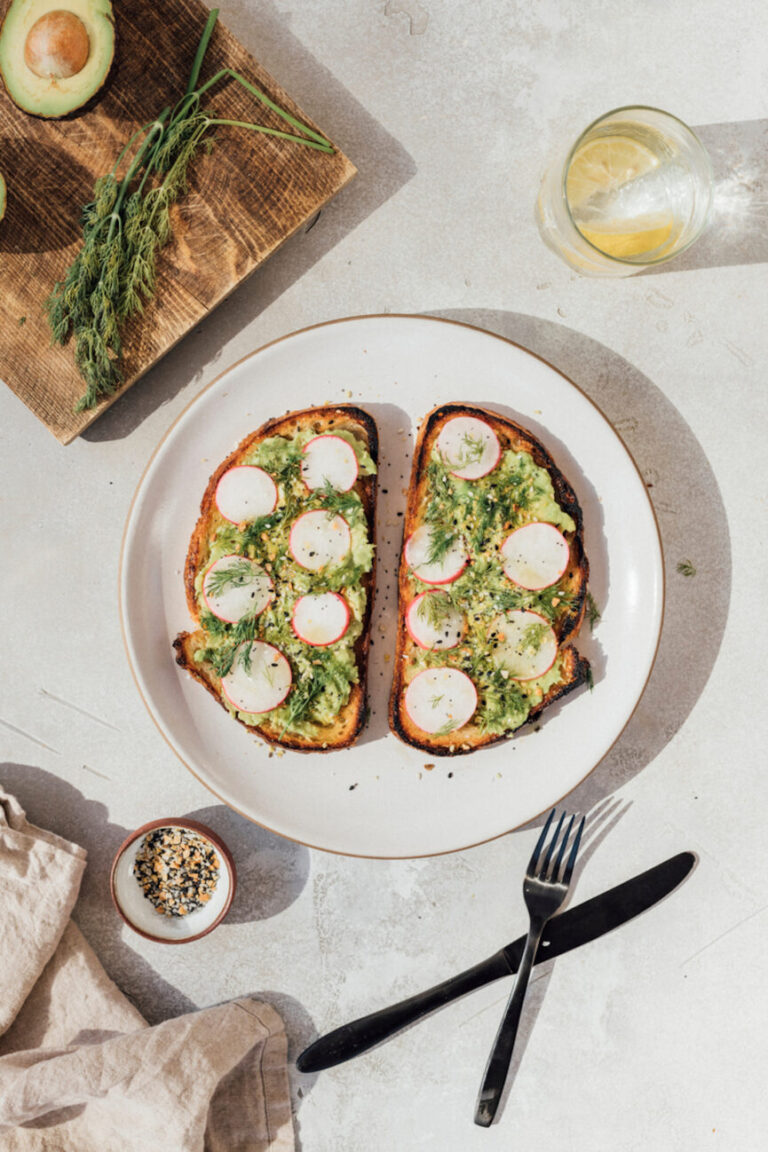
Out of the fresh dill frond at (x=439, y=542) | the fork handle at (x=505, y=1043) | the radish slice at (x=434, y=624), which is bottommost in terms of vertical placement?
the fork handle at (x=505, y=1043)

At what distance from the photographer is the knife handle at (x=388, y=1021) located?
281cm

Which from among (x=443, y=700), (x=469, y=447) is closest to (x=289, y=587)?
(x=443, y=700)

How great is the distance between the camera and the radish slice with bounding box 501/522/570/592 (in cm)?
250

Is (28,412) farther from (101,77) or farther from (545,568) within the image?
(545,568)

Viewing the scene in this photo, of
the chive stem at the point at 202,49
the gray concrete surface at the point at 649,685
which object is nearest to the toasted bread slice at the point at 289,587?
the gray concrete surface at the point at 649,685

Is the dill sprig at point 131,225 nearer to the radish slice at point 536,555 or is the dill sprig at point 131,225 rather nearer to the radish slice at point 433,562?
the radish slice at point 433,562

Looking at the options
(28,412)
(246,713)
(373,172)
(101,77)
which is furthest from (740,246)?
(28,412)

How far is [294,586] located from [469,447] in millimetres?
738

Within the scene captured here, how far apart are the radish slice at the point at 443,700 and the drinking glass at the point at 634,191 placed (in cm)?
147

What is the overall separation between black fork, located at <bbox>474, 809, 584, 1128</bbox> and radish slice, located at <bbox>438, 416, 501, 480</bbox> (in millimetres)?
1291

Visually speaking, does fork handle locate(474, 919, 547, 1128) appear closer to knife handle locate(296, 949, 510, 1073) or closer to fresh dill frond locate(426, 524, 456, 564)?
knife handle locate(296, 949, 510, 1073)

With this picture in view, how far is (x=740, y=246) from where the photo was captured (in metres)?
2.88

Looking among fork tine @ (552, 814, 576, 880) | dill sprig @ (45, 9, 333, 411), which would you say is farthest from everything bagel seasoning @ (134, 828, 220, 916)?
dill sprig @ (45, 9, 333, 411)

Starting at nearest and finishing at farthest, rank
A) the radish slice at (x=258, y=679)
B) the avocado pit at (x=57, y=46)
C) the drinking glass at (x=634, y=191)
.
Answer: the avocado pit at (x=57, y=46), the radish slice at (x=258, y=679), the drinking glass at (x=634, y=191)
